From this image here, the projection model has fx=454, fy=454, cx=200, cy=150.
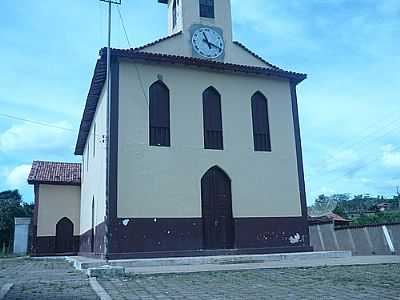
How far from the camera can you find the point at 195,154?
54.6 feet

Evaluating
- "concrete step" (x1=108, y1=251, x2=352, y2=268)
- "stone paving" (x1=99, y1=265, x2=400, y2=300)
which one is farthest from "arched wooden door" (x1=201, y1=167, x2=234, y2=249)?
"stone paving" (x1=99, y1=265, x2=400, y2=300)

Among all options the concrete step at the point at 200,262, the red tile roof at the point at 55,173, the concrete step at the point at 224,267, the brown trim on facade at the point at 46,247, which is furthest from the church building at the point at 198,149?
the red tile roof at the point at 55,173

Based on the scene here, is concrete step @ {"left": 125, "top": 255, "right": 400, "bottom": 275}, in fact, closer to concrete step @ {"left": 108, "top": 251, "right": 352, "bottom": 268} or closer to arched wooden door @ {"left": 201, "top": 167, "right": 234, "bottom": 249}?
concrete step @ {"left": 108, "top": 251, "right": 352, "bottom": 268}

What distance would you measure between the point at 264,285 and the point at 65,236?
22.2 meters

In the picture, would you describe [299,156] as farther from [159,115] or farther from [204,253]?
[159,115]

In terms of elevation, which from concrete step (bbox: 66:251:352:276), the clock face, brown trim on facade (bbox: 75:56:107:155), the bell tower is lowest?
concrete step (bbox: 66:251:352:276)

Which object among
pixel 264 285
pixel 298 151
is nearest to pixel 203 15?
pixel 298 151

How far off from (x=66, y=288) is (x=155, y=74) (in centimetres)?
1010

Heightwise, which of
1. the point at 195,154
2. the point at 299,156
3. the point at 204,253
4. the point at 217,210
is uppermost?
the point at 299,156

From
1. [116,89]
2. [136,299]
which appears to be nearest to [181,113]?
[116,89]

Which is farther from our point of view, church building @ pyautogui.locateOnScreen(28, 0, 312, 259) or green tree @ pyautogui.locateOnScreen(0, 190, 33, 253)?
green tree @ pyautogui.locateOnScreen(0, 190, 33, 253)

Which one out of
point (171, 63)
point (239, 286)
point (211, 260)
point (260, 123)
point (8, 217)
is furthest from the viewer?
point (8, 217)

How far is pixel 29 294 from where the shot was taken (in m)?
7.55

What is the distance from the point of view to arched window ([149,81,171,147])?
16.4m
